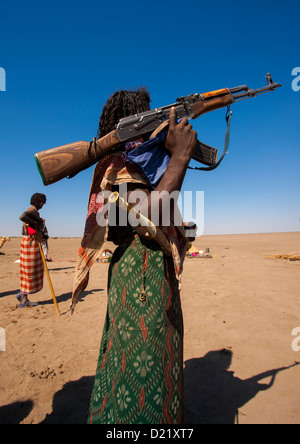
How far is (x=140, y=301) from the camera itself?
4.38 feet

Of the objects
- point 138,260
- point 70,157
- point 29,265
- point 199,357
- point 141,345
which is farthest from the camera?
point 29,265

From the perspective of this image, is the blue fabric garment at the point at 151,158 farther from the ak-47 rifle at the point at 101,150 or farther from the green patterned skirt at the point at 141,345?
the green patterned skirt at the point at 141,345

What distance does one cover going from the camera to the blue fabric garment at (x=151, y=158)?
4.37 ft

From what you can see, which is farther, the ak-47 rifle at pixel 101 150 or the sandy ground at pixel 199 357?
the sandy ground at pixel 199 357

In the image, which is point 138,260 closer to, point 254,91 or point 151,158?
point 151,158

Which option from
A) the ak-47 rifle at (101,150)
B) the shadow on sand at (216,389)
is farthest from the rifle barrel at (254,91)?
the shadow on sand at (216,389)

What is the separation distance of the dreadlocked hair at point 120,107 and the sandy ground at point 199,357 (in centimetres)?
268

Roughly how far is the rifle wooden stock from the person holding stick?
73 mm

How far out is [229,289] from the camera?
6.93 meters

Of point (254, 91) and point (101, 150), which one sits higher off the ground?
point (254, 91)

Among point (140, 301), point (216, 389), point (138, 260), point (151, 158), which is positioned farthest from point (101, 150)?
point (216, 389)

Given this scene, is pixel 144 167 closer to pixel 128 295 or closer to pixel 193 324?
pixel 128 295

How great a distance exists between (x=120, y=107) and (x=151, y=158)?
0.58 meters
